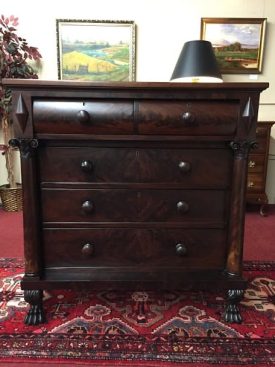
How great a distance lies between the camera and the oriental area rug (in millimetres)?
Answer: 1013

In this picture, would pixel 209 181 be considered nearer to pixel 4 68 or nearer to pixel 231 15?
pixel 4 68

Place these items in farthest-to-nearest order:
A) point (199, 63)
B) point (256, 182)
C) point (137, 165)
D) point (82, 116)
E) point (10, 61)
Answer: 1. point (256, 182)
2. point (10, 61)
3. point (199, 63)
4. point (137, 165)
5. point (82, 116)

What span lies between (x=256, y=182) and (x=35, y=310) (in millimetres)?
2243

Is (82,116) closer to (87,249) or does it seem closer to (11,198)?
(87,249)

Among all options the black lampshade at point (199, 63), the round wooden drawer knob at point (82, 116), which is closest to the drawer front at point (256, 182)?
the black lampshade at point (199, 63)

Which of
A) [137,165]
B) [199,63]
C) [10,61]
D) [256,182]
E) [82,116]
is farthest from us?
[256,182]

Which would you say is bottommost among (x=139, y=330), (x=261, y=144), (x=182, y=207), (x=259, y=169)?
(x=139, y=330)

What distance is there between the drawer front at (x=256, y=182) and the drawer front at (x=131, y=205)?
1.70 m

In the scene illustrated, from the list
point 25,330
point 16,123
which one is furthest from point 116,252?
point 16,123

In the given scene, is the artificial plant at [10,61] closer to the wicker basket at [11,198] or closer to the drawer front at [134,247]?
the wicker basket at [11,198]

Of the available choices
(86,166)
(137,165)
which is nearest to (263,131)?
(137,165)

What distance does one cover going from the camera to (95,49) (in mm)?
2836

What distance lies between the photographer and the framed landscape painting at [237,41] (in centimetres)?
282

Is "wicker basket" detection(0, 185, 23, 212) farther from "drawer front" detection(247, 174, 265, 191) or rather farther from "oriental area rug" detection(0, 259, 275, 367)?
"drawer front" detection(247, 174, 265, 191)
